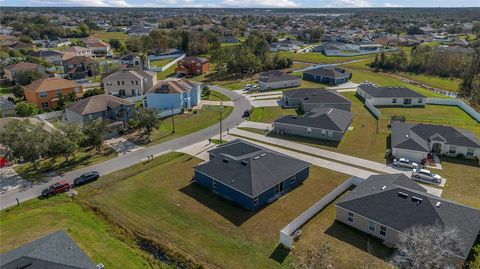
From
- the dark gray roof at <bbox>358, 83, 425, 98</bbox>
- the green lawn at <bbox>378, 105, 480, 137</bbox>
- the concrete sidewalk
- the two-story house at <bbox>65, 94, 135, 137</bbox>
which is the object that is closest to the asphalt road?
the concrete sidewalk

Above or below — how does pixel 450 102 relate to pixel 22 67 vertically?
below

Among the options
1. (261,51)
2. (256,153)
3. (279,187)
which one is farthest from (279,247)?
(261,51)

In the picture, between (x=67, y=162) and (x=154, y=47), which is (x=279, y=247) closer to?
(x=67, y=162)

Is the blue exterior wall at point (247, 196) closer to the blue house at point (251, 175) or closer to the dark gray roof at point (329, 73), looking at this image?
the blue house at point (251, 175)

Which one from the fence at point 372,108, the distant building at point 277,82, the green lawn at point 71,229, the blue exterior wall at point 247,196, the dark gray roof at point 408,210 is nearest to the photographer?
the dark gray roof at point 408,210

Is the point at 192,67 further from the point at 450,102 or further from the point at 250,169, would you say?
the point at 250,169

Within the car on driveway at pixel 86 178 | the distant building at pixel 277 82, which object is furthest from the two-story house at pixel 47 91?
the distant building at pixel 277 82

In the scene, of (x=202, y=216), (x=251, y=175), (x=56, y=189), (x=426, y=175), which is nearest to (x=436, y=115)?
(x=426, y=175)
